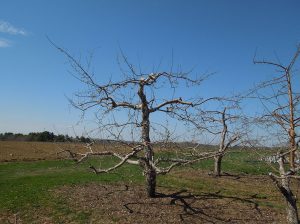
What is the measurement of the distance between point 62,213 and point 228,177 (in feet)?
33.5

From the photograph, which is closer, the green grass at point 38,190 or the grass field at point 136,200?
the grass field at point 136,200

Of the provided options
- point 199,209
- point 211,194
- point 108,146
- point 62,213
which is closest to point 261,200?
point 211,194

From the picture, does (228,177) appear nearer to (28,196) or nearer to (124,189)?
(124,189)

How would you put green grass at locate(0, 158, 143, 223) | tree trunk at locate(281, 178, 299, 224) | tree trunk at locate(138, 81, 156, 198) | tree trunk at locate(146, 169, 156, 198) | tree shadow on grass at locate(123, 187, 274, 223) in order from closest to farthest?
tree trunk at locate(281, 178, 299, 224) < tree shadow on grass at locate(123, 187, 274, 223) < tree trunk at locate(138, 81, 156, 198) < green grass at locate(0, 158, 143, 223) < tree trunk at locate(146, 169, 156, 198)

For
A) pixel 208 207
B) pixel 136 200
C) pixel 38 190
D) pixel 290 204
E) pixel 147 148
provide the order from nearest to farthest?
1. pixel 290 204
2. pixel 147 148
3. pixel 208 207
4. pixel 136 200
5. pixel 38 190

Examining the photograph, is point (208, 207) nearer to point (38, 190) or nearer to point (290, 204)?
point (290, 204)

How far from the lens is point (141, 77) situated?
12867mm

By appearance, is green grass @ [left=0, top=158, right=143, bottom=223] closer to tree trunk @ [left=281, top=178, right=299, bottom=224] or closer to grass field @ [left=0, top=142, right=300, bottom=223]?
grass field @ [left=0, top=142, right=300, bottom=223]

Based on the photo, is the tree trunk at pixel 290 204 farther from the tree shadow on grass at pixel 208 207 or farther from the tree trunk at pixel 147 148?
the tree trunk at pixel 147 148

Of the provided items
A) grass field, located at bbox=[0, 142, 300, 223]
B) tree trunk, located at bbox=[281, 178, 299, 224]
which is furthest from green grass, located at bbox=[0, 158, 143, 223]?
tree trunk, located at bbox=[281, 178, 299, 224]

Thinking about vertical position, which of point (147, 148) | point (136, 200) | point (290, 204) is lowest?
point (136, 200)

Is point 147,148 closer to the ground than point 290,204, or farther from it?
farther from it

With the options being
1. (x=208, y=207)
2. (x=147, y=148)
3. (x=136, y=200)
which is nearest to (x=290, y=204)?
(x=208, y=207)

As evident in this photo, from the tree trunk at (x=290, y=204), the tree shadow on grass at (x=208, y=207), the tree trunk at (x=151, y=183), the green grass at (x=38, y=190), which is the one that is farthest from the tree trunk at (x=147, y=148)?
the tree trunk at (x=290, y=204)
